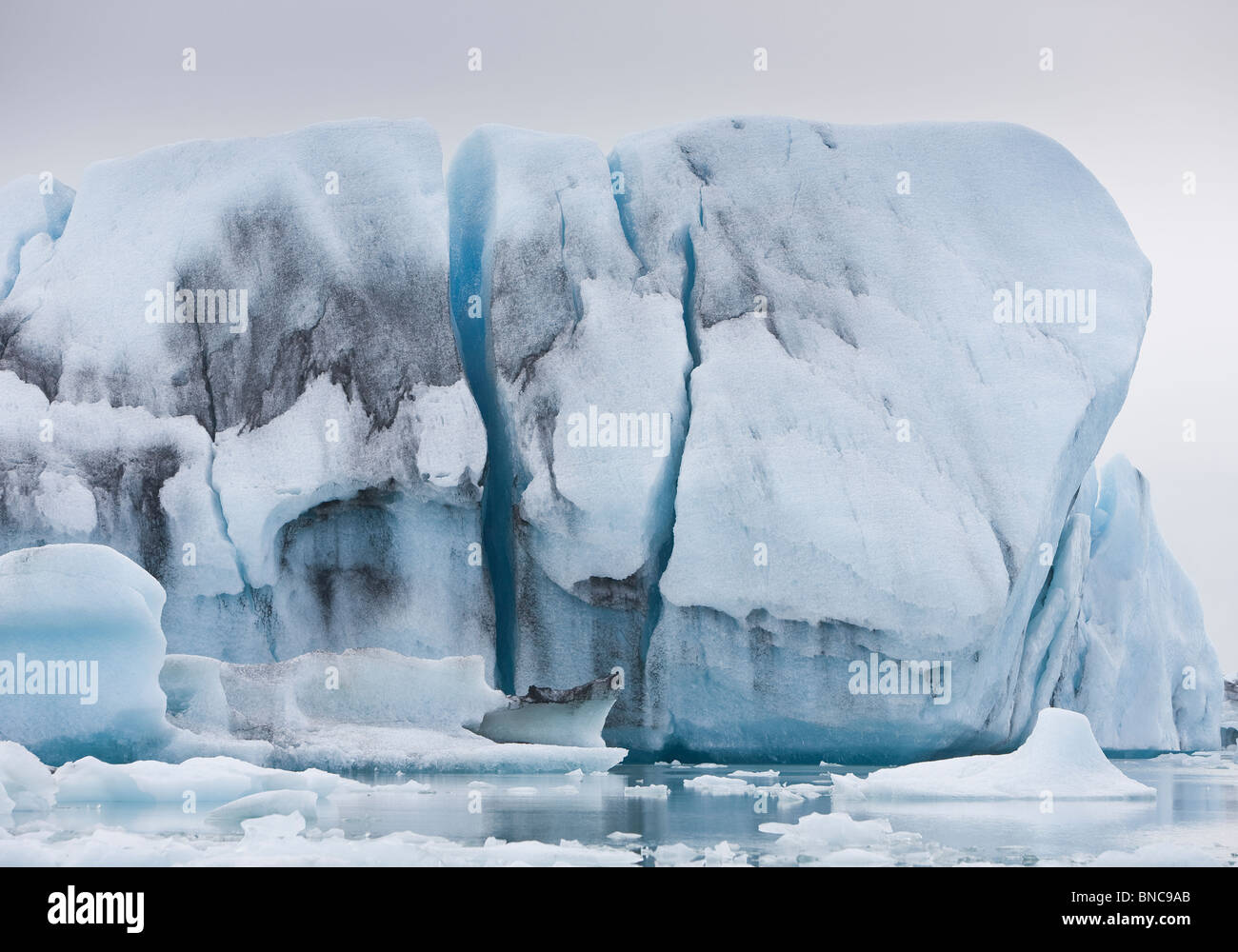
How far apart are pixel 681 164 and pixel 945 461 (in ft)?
10.5

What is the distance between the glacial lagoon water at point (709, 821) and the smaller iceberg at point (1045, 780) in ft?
0.47

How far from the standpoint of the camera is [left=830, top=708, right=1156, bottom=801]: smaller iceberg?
302 inches

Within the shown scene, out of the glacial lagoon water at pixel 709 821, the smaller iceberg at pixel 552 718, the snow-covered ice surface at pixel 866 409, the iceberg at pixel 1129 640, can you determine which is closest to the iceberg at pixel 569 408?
the snow-covered ice surface at pixel 866 409

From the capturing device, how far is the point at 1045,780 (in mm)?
7672

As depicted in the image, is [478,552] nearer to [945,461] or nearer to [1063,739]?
[945,461]

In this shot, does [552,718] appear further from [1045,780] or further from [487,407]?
[1045,780]

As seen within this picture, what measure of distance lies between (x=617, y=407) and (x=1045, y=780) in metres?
4.18

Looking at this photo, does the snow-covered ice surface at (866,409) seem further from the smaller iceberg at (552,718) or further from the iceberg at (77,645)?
the iceberg at (77,645)

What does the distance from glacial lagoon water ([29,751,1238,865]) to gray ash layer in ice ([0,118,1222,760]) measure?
5.90 ft

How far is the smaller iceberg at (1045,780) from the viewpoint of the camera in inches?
302

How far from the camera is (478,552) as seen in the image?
34.0 feet

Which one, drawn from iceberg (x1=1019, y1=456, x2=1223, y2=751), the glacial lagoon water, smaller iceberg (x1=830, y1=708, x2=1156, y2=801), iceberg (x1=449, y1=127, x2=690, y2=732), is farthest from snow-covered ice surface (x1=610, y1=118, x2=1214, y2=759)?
smaller iceberg (x1=830, y1=708, x2=1156, y2=801)

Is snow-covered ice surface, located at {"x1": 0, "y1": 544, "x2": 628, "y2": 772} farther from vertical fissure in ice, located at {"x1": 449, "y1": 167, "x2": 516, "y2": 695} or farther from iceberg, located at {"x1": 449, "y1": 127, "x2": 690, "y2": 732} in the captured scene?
vertical fissure in ice, located at {"x1": 449, "y1": 167, "x2": 516, "y2": 695}

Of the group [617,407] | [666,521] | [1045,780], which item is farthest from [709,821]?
[617,407]
